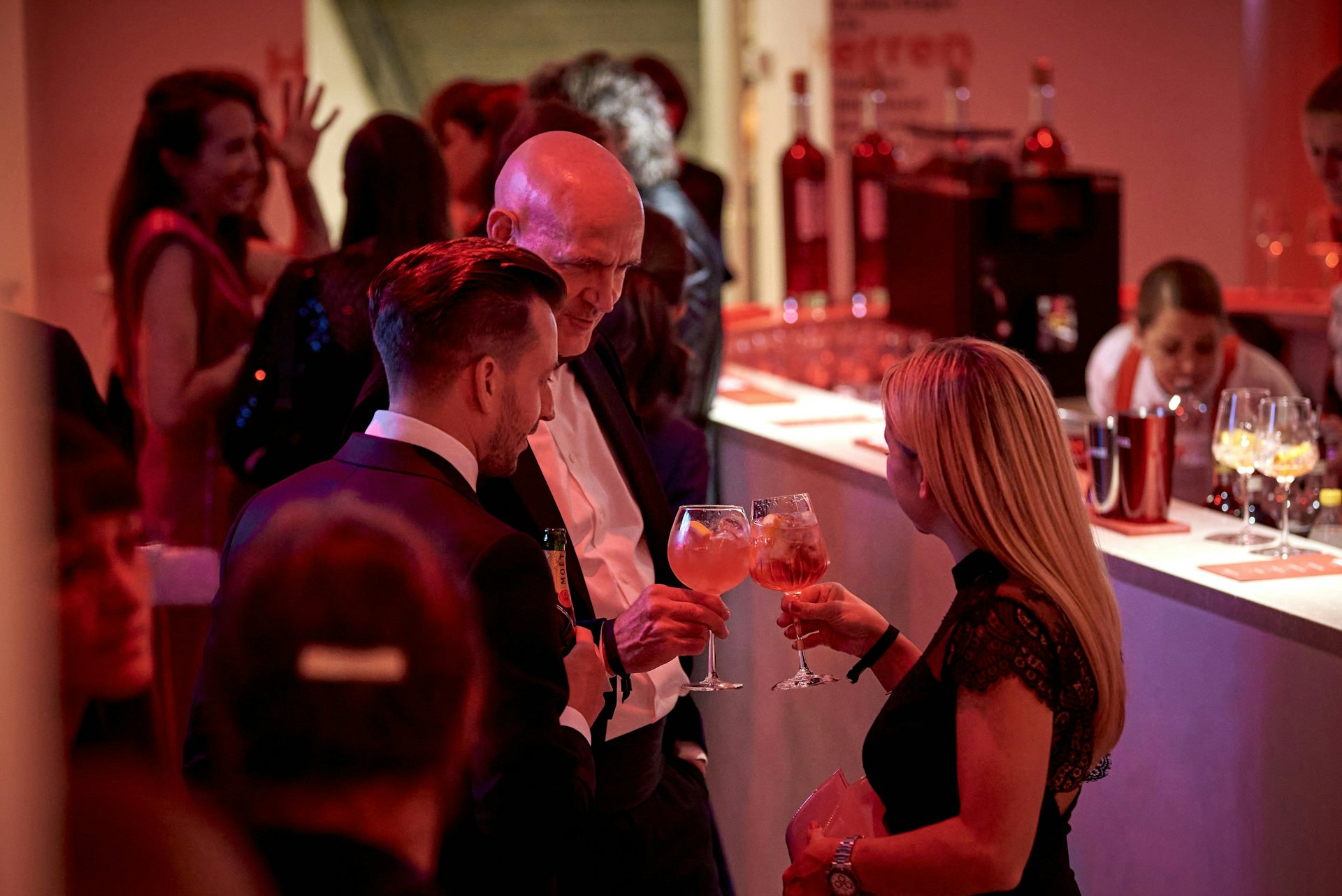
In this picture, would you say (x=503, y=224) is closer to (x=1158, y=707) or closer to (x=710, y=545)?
(x=710, y=545)

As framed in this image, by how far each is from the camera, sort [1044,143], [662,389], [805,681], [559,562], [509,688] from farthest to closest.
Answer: [1044,143] → [662,389] → [805,681] → [559,562] → [509,688]

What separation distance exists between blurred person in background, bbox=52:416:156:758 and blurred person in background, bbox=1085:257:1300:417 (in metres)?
3.15

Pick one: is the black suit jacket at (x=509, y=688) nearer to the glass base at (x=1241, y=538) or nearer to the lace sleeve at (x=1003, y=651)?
the lace sleeve at (x=1003, y=651)

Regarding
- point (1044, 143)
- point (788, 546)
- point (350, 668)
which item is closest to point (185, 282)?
point (788, 546)

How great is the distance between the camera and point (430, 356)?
138 centimetres

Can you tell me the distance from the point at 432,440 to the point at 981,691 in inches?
23.8

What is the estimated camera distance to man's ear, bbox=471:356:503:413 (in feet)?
4.51

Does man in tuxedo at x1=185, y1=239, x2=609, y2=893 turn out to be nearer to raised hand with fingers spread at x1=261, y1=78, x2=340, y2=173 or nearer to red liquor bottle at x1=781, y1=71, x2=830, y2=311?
raised hand with fingers spread at x1=261, y1=78, x2=340, y2=173

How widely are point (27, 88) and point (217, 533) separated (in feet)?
8.59

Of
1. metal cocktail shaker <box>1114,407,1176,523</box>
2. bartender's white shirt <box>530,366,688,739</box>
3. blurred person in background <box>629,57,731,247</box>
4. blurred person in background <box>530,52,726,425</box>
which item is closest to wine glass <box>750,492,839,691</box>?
bartender's white shirt <box>530,366,688,739</box>

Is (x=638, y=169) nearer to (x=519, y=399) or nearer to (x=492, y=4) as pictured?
(x=519, y=399)

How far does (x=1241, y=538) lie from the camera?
206 cm

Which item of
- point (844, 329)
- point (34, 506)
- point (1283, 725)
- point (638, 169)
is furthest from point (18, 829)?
point (844, 329)

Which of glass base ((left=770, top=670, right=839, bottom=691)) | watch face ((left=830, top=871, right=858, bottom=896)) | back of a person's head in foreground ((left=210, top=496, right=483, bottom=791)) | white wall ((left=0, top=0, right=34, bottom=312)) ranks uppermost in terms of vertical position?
white wall ((left=0, top=0, right=34, bottom=312))
